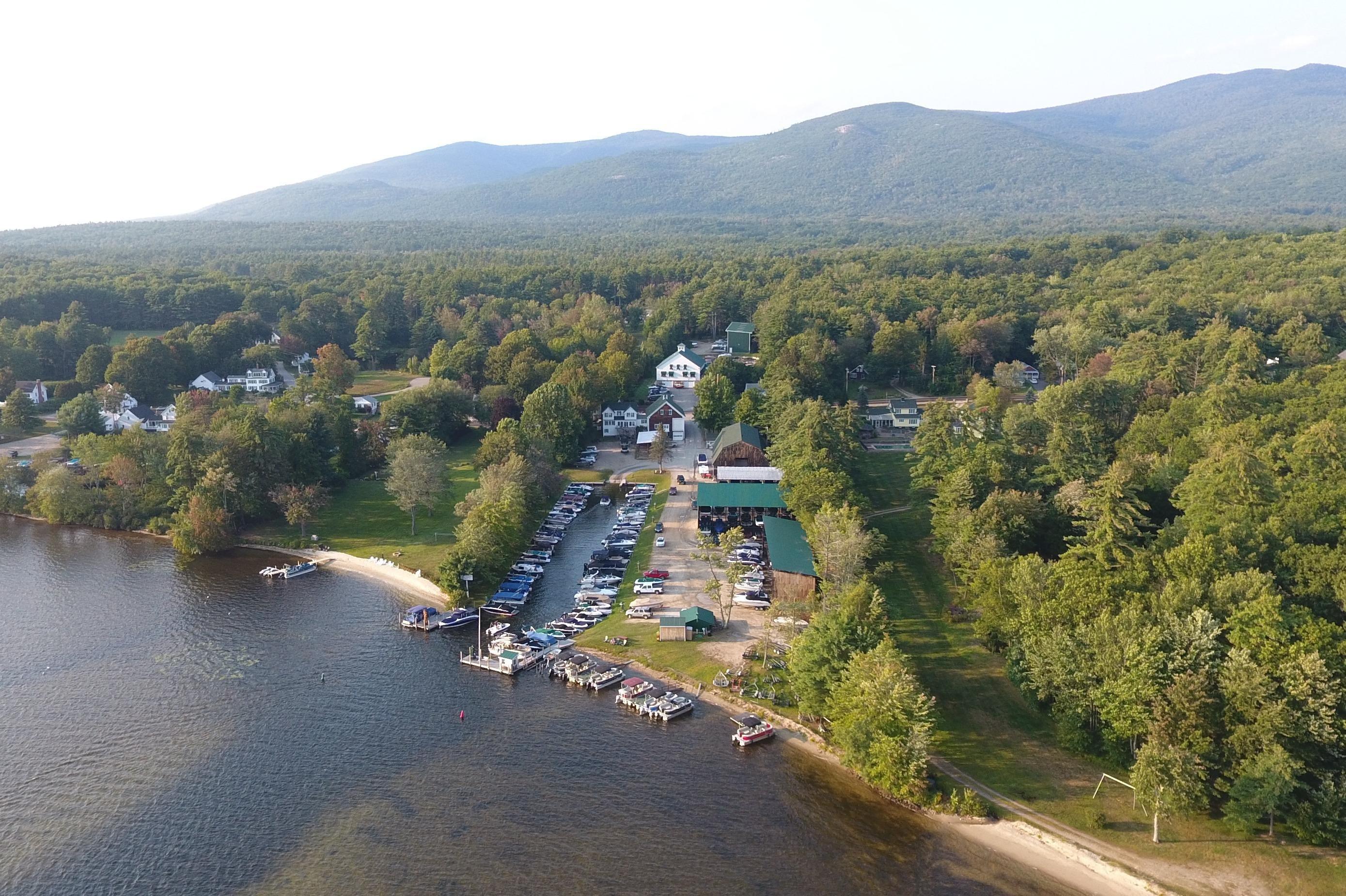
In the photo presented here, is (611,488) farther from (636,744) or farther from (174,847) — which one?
(174,847)

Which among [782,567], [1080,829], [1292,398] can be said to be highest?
[1292,398]

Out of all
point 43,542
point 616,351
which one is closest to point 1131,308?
point 616,351

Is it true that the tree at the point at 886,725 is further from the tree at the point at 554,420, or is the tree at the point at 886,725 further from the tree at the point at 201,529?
the tree at the point at 201,529

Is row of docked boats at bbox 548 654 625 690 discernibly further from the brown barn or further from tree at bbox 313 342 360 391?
tree at bbox 313 342 360 391

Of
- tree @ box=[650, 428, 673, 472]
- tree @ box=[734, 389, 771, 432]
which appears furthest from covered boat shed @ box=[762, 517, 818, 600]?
tree @ box=[650, 428, 673, 472]

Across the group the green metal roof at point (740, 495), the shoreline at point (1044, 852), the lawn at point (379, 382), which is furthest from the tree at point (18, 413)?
the shoreline at point (1044, 852)

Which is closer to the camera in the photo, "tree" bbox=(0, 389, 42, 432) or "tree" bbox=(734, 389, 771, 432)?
"tree" bbox=(734, 389, 771, 432)

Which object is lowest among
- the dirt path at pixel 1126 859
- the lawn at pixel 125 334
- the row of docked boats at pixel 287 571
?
the dirt path at pixel 1126 859
